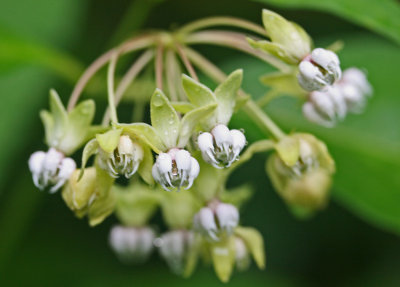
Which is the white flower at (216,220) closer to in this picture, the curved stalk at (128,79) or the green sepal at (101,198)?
the green sepal at (101,198)

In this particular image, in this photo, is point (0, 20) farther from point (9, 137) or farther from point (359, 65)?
point (359, 65)

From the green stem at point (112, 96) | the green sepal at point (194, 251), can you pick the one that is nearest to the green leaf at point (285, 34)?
the green stem at point (112, 96)

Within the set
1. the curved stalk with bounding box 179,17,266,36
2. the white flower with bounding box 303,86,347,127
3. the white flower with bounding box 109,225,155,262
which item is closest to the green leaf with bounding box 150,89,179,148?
the curved stalk with bounding box 179,17,266,36

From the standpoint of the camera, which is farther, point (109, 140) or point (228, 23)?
point (228, 23)

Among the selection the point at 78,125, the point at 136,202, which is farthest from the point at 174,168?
the point at 136,202

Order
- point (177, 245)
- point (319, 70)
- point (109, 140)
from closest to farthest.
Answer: point (109, 140)
point (319, 70)
point (177, 245)

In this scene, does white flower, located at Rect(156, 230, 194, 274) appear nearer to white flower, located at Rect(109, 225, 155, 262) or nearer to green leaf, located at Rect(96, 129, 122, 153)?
white flower, located at Rect(109, 225, 155, 262)

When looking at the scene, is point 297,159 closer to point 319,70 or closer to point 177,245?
point 319,70
